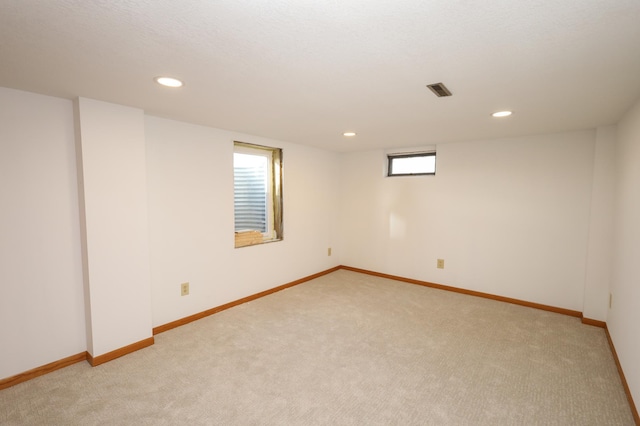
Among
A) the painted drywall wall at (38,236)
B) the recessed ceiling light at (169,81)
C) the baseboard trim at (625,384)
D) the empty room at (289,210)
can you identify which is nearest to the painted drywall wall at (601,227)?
the empty room at (289,210)

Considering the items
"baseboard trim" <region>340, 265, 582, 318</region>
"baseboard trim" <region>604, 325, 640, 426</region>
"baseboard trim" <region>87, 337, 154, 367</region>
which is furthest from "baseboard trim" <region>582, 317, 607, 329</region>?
"baseboard trim" <region>87, 337, 154, 367</region>

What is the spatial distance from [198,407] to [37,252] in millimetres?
1604

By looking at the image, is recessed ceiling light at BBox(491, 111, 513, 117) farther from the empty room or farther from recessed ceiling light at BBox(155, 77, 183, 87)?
recessed ceiling light at BBox(155, 77, 183, 87)

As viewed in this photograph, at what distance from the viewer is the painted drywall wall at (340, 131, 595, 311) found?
3.32 metres

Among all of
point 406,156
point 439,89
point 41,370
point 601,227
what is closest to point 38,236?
point 41,370

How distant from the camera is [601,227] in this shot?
3.03m

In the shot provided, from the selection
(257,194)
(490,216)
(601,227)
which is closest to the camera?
(601,227)

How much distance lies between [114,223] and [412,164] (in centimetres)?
373

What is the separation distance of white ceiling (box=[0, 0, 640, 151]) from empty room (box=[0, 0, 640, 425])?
14mm

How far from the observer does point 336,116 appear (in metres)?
2.64

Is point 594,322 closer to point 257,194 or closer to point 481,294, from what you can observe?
point 481,294

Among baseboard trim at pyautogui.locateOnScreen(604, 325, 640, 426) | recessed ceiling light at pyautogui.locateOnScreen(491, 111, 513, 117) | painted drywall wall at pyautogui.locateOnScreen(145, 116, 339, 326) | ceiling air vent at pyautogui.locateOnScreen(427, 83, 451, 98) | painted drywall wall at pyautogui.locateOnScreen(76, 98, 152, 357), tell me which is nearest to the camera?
baseboard trim at pyautogui.locateOnScreen(604, 325, 640, 426)

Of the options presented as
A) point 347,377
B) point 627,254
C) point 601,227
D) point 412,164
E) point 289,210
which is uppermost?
point 412,164

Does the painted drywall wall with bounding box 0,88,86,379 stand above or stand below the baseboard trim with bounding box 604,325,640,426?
above
